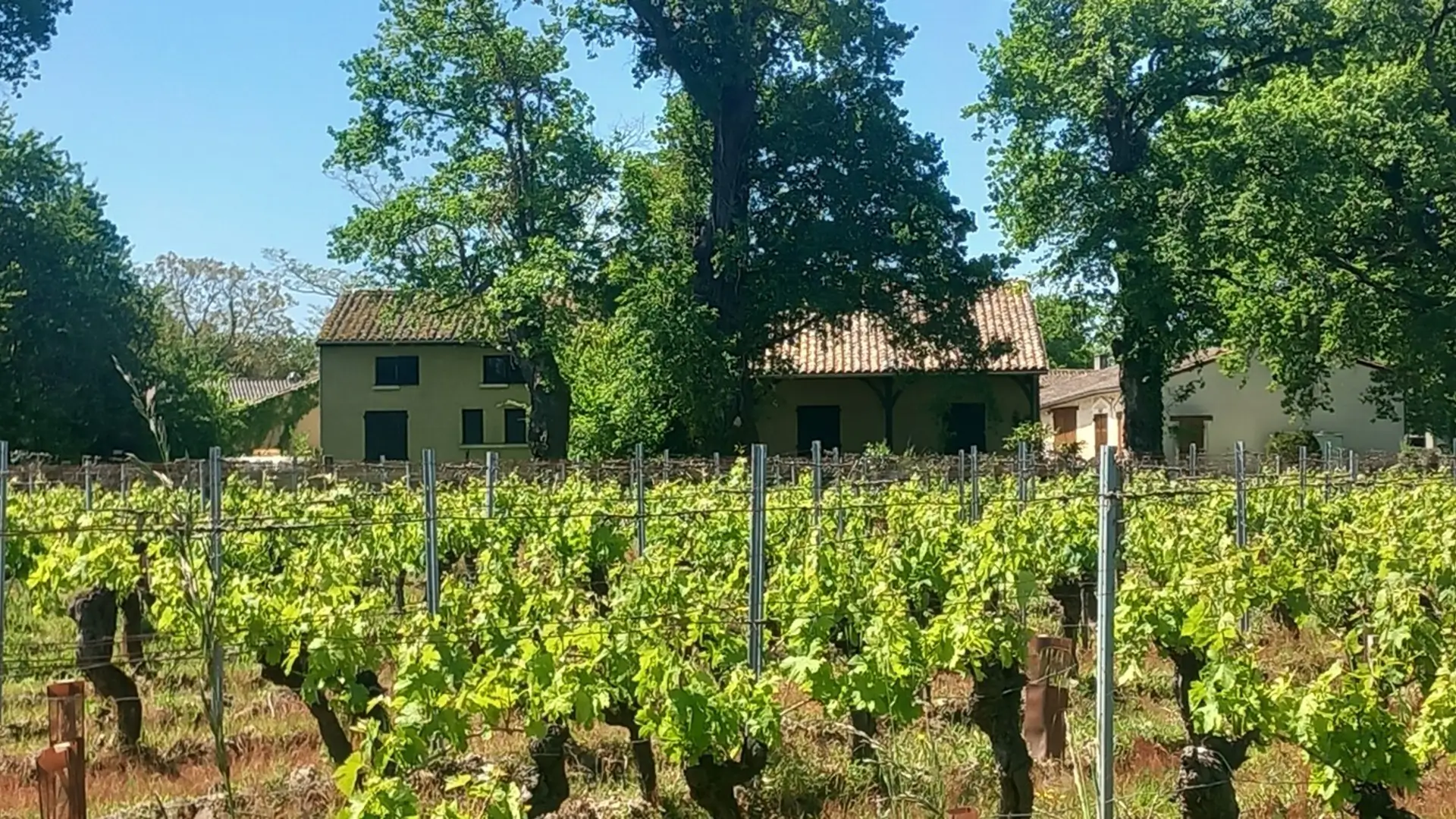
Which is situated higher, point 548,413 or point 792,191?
point 792,191

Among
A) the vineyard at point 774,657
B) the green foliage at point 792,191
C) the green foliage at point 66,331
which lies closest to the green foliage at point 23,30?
the green foliage at point 66,331

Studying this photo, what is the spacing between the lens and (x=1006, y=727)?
217 inches

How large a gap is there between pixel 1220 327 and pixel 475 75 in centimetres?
1650

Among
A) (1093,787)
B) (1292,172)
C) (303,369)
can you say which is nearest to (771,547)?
(1093,787)

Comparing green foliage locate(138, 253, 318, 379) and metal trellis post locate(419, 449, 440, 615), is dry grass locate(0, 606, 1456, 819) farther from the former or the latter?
green foliage locate(138, 253, 318, 379)

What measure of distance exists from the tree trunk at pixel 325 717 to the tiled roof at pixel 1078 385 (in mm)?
33590

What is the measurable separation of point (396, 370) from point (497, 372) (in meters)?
2.94

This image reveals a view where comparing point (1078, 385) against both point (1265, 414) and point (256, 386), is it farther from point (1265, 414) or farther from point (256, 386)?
point (256, 386)

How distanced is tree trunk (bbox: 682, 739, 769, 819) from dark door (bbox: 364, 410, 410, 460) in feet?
111

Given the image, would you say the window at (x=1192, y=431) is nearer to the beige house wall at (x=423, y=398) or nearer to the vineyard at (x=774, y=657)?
the beige house wall at (x=423, y=398)

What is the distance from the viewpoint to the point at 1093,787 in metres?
5.36

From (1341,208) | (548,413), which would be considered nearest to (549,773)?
(1341,208)

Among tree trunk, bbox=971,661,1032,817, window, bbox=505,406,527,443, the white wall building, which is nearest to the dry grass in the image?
tree trunk, bbox=971,661,1032,817

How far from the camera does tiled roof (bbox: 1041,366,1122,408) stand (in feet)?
133
